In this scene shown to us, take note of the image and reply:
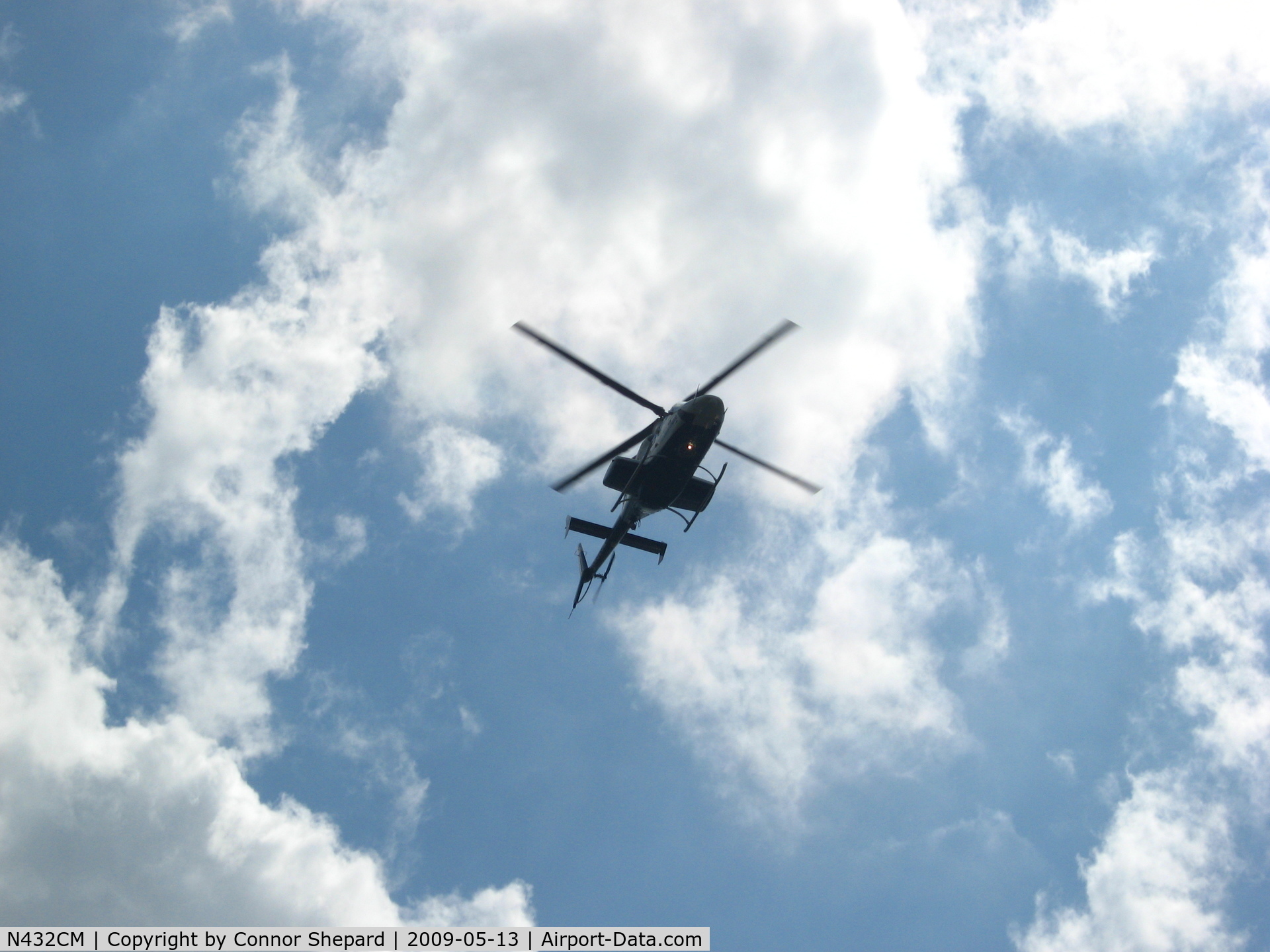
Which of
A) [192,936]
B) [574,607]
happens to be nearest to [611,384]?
[574,607]

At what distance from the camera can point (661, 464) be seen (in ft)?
108

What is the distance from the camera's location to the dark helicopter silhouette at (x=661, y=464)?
103 ft

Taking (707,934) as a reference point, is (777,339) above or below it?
above

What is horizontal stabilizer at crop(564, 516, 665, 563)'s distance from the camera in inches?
1460

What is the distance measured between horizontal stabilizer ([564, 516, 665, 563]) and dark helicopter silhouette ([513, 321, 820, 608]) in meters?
0.03

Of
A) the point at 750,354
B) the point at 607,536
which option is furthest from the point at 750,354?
the point at 607,536

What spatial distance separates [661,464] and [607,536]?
21.0 ft

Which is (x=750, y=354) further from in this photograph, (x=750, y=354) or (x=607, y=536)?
(x=607, y=536)

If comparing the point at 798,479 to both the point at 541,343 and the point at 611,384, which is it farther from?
the point at 541,343

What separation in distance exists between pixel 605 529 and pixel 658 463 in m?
6.10

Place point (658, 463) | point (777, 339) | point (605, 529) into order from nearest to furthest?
point (777, 339) → point (658, 463) → point (605, 529)

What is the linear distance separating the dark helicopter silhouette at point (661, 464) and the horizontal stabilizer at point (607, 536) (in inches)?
1.2

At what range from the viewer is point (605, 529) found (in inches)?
1480

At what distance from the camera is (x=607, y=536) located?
37.8 metres
